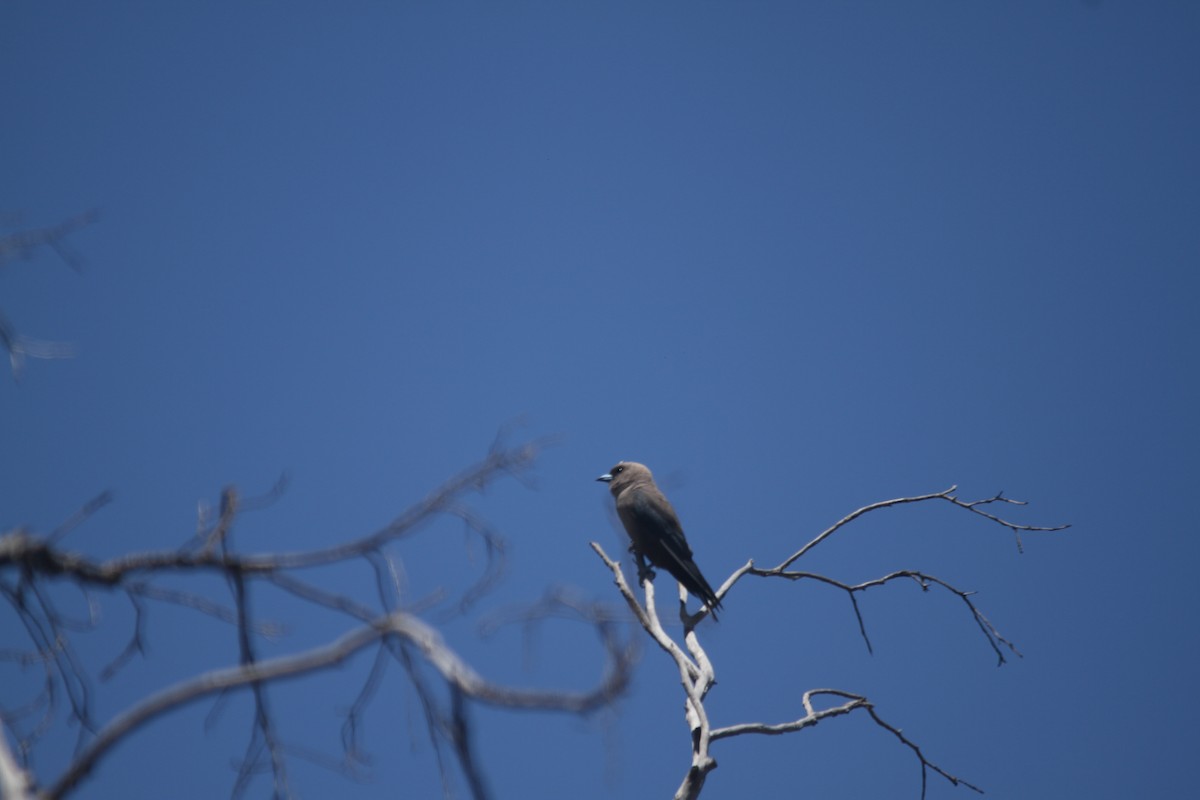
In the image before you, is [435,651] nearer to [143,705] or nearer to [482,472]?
[143,705]

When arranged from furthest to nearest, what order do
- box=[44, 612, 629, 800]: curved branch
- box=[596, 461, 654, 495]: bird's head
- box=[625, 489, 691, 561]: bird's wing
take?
box=[596, 461, 654, 495]: bird's head → box=[625, 489, 691, 561]: bird's wing → box=[44, 612, 629, 800]: curved branch

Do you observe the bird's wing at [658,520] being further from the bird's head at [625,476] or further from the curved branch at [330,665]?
the curved branch at [330,665]

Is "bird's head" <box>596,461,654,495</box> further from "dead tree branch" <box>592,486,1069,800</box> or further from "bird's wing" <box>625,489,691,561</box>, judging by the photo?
"dead tree branch" <box>592,486,1069,800</box>

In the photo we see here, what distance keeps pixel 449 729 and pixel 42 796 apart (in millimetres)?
526

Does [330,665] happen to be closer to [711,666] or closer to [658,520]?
[711,666]

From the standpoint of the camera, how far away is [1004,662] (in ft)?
13.2

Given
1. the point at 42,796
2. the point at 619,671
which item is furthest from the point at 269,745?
the point at 619,671

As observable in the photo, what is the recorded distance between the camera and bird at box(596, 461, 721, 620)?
5875 mm

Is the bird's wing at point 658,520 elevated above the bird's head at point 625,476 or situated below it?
below

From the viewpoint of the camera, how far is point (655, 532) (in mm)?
6730

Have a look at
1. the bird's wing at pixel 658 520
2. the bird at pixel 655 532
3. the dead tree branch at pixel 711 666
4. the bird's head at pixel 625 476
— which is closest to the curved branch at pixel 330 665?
the dead tree branch at pixel 711 666

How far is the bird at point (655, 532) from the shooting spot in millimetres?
5875

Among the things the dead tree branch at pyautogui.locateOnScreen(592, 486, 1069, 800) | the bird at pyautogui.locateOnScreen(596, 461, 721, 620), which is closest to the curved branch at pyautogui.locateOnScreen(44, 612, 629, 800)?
the dead tree branch at pyautogui.locateOnScreen(592, 486, 1069, 800)

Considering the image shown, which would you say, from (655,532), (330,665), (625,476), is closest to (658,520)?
(655,532)
